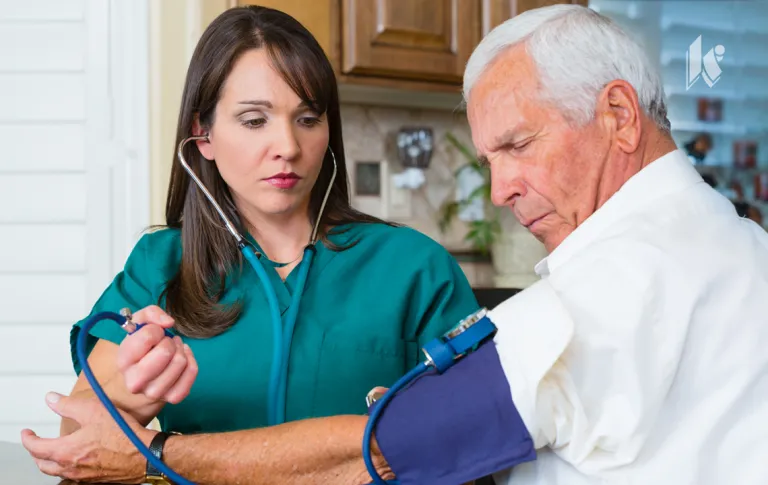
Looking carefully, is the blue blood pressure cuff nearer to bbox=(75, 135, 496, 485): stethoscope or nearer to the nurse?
bbox=(75, 135, 496, 485): stethoscope

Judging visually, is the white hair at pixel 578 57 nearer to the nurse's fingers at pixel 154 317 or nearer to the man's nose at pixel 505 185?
the man's nose at pixel 505 185

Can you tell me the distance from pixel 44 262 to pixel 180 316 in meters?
1.33

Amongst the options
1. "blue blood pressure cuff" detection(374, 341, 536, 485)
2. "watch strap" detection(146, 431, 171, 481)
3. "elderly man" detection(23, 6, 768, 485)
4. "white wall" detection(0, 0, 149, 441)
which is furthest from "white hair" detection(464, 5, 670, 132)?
"white wall" detection(0, 0, 149, 441)

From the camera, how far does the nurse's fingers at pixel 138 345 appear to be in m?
0.91

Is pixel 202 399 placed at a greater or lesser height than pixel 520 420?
lesser

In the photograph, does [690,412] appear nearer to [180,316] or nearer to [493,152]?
[493,152]

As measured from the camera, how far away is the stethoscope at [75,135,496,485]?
76 centimetres

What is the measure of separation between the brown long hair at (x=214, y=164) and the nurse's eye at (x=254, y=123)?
0.07m

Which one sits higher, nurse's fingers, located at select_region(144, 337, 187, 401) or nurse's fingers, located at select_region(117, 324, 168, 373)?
nurse's fingers, located at select_region(117, 324, 168, 373)

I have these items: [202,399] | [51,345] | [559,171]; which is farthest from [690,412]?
[51,345]

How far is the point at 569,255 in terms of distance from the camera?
0.88m

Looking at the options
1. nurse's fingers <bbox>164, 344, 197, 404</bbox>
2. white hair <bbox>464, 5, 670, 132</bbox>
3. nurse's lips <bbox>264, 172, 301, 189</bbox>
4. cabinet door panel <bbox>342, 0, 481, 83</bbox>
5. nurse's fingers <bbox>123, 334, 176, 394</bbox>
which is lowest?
nurse's fingers <bbox>164, 344, 197, 404</bbox>

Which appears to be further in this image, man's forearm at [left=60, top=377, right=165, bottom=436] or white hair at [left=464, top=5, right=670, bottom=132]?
man's forearm at [left=60, top=377, right=165, bottom=436]

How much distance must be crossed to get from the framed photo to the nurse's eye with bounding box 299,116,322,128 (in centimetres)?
149
